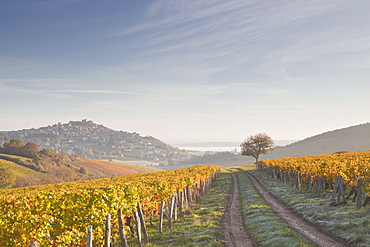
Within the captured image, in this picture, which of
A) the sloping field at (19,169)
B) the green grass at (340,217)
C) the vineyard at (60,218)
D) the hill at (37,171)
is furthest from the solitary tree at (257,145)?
the sloping field at (19,169)

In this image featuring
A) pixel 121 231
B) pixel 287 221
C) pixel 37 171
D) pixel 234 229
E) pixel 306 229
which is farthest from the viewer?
pixel 37 171

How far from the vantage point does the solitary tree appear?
95.4 metres

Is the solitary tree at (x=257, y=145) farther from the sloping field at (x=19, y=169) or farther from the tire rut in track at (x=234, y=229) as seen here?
the sloping field at (x=19, y=169)

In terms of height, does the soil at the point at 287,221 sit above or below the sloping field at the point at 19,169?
above

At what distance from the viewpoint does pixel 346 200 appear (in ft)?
71.6

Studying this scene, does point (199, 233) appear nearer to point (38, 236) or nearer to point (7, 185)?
point (38, 236)

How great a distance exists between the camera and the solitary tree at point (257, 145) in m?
95.4

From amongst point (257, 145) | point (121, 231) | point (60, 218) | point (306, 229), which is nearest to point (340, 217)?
point (306, 229)

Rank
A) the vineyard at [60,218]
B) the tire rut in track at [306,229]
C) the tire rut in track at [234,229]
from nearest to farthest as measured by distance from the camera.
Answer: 1. the vineyard at [60,218]
2. the tire rut in track at [306,229]
3. the tire rut in track at [234,229]

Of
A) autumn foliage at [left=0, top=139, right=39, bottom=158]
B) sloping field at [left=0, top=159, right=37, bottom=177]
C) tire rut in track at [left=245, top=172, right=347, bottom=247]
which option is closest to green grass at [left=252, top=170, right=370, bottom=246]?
tire rut in track at [left=245, top=172, right=347, bottom=247]

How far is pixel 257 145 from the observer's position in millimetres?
95875

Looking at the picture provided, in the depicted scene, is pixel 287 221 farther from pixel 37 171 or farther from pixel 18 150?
pixel 18 150

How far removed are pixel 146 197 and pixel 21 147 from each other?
20315 centimetres

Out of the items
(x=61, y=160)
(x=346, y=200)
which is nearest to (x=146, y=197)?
(x=346, y=200)
